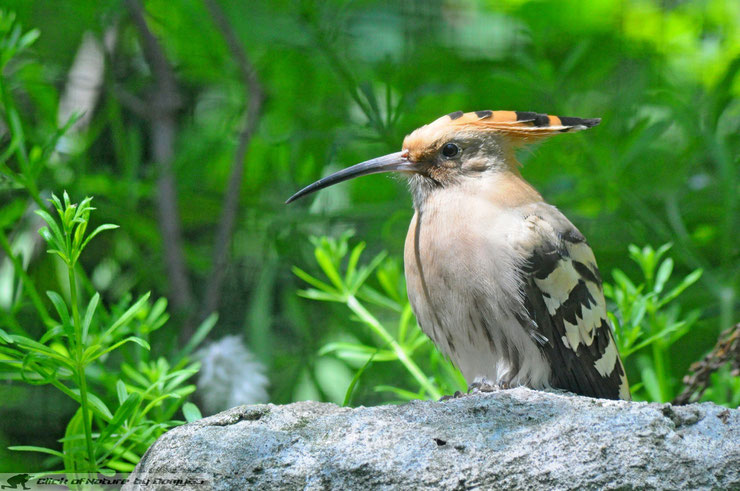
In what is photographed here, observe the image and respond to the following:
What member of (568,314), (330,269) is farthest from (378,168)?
(568,314)

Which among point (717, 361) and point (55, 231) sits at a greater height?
point (55, 231)

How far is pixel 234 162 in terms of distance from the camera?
2.81 m

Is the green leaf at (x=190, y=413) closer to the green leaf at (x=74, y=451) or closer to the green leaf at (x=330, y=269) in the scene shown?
the green leaf at (x=74, y=451)

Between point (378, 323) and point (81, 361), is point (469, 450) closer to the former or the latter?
point (81, 361)

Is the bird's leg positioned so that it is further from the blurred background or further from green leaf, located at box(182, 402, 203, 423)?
the blurred background

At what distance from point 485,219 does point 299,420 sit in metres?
0.68

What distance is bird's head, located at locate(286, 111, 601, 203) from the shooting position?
76.0 inches

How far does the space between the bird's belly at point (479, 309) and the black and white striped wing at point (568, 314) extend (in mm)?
39

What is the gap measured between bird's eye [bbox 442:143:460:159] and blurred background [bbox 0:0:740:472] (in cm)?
51

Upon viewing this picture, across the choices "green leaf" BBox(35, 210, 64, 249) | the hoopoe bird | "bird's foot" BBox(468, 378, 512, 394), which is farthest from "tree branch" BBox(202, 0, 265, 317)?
"green leaf" BBox(35, 210, 64, 249)

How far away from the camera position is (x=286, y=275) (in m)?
2.91

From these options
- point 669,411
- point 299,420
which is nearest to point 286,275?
point 299,420

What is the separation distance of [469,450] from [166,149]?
202 centimetres

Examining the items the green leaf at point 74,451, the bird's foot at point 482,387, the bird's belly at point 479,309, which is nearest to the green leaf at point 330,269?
the bird's belly at point 479,309
